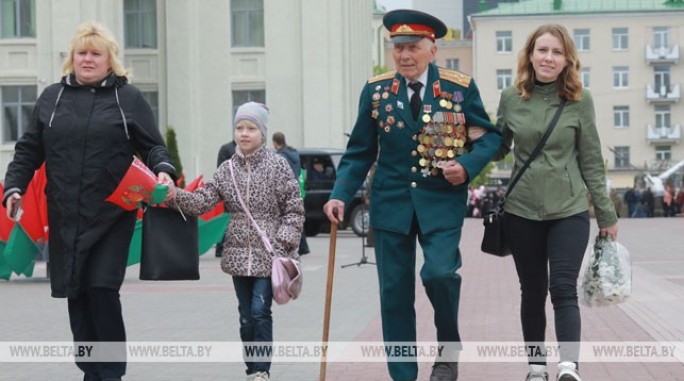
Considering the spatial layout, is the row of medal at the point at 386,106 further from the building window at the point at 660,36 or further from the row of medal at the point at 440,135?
the building window at the point at 660,36

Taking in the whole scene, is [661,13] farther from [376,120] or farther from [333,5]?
[376,120]

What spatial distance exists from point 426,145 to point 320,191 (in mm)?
23112

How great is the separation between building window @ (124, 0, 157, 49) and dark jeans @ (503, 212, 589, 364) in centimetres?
4094

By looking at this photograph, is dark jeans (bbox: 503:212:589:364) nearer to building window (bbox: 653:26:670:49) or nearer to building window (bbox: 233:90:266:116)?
building window (bbox: 233:90:266:116)

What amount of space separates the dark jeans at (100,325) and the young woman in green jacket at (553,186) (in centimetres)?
207

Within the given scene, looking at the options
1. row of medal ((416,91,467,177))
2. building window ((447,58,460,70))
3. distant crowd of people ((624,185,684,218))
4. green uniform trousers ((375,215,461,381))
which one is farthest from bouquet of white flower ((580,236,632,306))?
building window ((447,58,460,70))

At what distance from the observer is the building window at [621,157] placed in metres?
104

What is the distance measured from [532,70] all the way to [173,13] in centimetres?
4056

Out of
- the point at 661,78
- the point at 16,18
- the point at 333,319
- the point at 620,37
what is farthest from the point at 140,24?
the point at 661,78

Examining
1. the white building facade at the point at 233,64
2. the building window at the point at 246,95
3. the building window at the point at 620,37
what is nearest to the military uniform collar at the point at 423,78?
the white building facade at the point at 233,64

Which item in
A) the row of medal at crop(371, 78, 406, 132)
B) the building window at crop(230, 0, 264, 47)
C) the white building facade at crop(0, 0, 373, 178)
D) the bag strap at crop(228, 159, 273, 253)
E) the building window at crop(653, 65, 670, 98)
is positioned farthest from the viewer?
the building window at crop(653, 65, 670, 98)

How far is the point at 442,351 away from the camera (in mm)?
7551

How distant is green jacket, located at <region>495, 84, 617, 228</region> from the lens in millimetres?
7414

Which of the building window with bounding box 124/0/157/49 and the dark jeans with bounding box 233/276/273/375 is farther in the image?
the building window with bounding box 124/0/157/49
